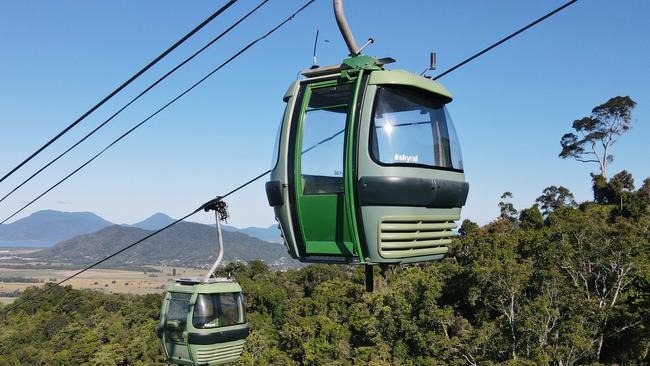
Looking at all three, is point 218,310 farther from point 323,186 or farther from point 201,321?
point 323,186

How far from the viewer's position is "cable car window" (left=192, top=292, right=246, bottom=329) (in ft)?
29.7

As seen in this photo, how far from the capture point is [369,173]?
3.95 m

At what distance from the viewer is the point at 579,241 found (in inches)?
1073

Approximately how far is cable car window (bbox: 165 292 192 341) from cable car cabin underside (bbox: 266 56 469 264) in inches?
208

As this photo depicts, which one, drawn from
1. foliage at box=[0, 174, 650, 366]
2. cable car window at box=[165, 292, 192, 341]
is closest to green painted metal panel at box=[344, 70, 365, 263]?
cable car window at box=[165, 292, 192, 341]

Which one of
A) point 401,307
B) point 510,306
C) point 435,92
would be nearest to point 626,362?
point 510,306

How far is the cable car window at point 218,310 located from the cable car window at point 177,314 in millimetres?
234

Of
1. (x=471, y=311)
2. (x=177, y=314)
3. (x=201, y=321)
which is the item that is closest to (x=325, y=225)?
(x=201, y=321)

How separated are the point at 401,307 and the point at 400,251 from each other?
107ft

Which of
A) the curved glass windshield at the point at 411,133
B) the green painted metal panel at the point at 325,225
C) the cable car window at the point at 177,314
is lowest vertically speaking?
the cable car window at the point at 177,314

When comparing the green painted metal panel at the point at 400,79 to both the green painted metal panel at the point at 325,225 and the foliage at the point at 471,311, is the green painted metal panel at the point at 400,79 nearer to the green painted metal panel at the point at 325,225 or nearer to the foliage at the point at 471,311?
the green painted metal panel at the point at 325,225

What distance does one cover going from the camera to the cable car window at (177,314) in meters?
9.13

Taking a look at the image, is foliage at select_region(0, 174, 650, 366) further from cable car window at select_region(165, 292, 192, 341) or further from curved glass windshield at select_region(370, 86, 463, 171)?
curved glass windshield at select_region(370, 86, 463, 171)

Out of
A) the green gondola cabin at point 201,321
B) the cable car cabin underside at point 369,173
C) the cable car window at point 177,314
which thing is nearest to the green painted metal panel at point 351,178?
the cable car cabin underside at point 369,173
